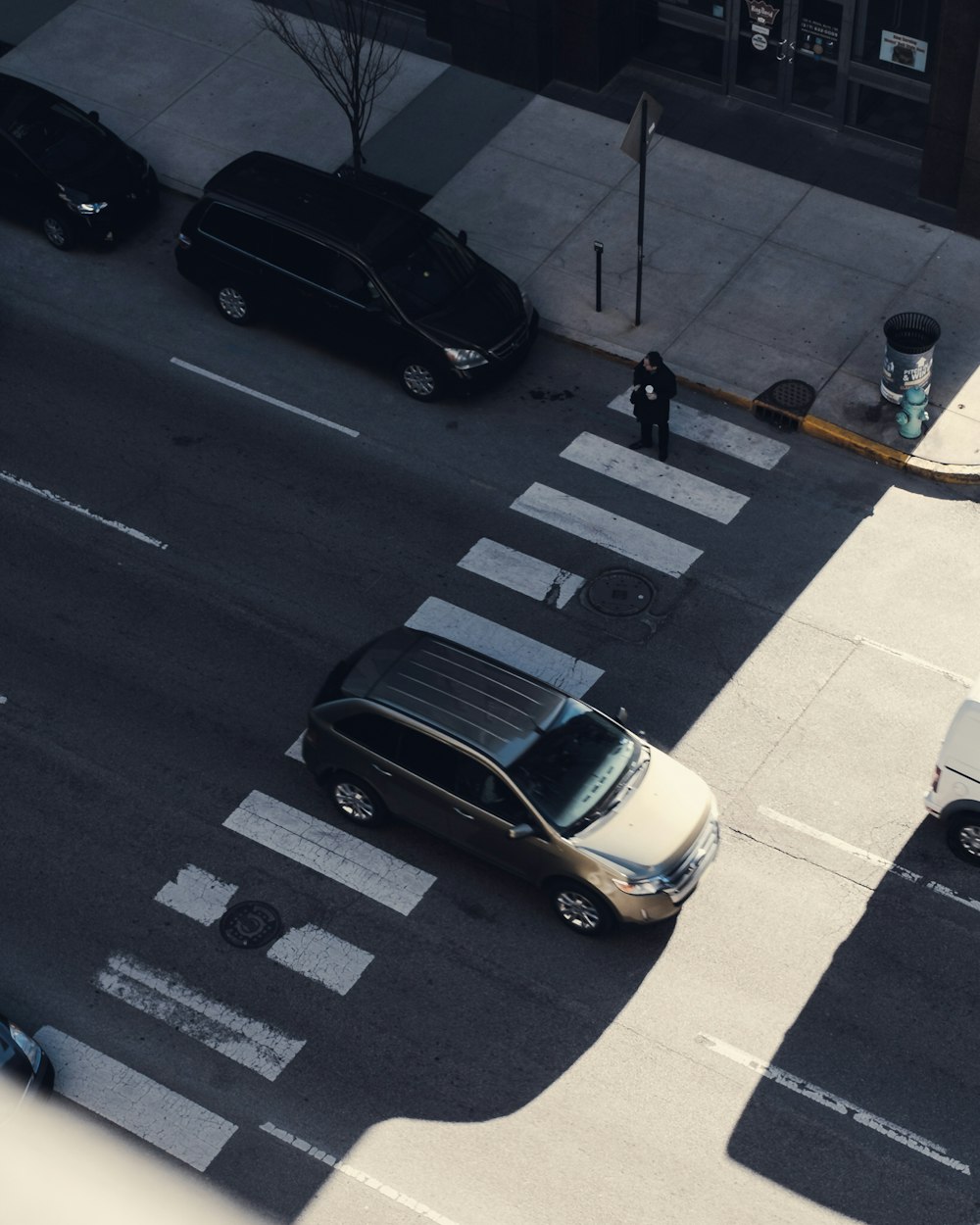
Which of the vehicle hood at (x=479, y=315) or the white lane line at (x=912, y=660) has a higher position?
the vehicle hood at (x=479, y=315)

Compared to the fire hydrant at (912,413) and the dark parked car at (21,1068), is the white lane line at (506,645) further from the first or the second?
the dark parked car at (21,1068)

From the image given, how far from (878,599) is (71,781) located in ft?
29.4

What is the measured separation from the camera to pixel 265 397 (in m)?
22.6

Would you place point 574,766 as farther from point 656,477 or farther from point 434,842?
point 656,477

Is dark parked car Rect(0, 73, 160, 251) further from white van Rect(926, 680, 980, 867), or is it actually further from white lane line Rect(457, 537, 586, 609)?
white van Rect(926, 680, 980, 867)

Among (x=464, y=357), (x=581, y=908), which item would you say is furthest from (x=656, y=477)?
(x=581, y=908)

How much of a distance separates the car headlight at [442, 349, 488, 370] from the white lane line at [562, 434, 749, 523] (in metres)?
1.58

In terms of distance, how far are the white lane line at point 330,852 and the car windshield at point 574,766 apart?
1.63 m

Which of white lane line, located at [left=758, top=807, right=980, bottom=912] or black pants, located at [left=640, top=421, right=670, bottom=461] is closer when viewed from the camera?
white lane line, located at [left=758, top=807, right=980, bottom=912]

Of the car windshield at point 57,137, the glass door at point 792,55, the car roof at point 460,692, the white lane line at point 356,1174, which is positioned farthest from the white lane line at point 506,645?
the glass door at point 792,55

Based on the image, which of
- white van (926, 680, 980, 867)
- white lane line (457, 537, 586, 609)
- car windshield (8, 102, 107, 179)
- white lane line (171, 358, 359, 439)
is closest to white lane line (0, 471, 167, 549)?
white lane line (171, 358, 359, 439)

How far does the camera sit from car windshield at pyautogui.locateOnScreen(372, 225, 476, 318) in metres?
22.1

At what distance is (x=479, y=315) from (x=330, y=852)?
772 cm

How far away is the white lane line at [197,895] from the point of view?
56.6 ft
